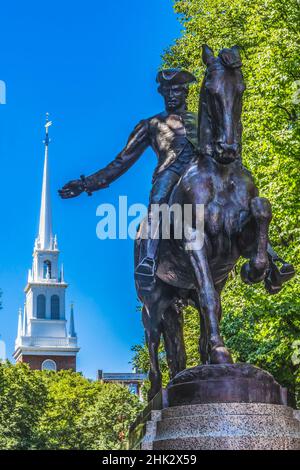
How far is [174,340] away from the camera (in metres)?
12.6

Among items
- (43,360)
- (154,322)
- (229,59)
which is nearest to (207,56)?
(229,59)

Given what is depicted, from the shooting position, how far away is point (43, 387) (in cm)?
6325

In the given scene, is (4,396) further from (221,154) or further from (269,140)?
(221,154)

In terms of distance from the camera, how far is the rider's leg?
11.7 metres

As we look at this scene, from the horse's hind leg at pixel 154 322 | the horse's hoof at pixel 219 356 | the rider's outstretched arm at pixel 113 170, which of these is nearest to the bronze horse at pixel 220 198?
the horse's hoof at pixel 219 356

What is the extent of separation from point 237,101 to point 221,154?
0.61 metres

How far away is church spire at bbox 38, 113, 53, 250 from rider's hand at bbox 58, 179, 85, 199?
14278 centimetres

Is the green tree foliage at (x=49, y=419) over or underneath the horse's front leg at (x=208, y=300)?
over

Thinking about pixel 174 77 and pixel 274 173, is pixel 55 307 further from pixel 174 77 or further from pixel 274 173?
pixel 174 77

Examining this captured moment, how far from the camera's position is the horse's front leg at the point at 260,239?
430 inches

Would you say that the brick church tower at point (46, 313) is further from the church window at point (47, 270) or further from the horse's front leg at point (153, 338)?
the horse's front leg at point (153, 338)

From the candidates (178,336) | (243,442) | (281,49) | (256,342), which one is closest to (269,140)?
(281,49)

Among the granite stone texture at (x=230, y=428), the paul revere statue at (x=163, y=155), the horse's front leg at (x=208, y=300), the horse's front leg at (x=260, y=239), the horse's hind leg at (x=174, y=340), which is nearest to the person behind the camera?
the granite stone texture at (x=230, y=428)

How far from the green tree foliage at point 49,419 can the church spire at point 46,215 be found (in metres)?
86.6
